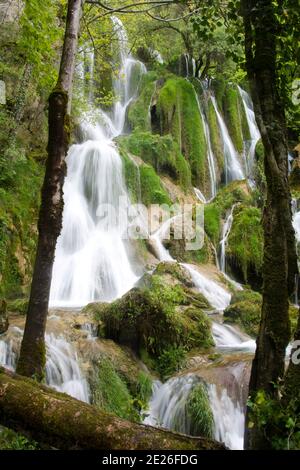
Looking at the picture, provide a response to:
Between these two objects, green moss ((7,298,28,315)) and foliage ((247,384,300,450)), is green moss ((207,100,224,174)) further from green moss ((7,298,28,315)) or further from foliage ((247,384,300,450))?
foliage ((247,384,300,450))

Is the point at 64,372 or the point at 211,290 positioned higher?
the point at 211,290

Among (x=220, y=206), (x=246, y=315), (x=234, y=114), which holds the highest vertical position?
(x=234, y=114)

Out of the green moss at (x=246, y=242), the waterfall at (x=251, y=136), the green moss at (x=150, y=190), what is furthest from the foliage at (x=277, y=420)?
the waterfall at (x=251, y=136)

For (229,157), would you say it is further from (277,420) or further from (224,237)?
(277,420)

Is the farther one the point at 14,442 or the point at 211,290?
the point at 211,290

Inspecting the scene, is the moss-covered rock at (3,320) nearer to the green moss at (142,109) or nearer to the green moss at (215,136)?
the green moss at (142,109)

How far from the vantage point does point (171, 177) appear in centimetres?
1912

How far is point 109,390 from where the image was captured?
633cm

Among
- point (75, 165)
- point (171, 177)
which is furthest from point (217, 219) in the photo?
point (75, 165)

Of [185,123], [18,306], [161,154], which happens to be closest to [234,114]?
[185,123]

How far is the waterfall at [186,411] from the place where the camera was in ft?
19.7

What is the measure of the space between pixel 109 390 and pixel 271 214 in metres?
4.37

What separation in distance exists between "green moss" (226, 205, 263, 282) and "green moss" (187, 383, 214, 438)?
8502mm

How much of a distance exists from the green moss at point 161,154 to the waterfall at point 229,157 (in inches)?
140
